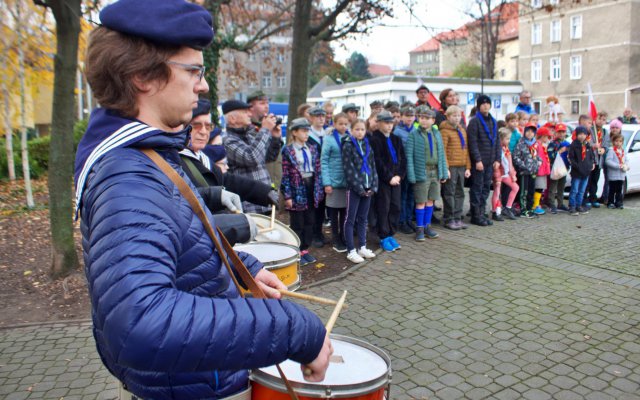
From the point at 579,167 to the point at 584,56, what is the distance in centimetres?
4189

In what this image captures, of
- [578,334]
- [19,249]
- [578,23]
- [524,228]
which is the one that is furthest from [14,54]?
[578,23]

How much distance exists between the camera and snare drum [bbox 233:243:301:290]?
138 inches

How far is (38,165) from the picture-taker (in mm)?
16562

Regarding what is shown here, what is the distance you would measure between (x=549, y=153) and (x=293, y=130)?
20.8ft

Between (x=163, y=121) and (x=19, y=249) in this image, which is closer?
(x=163, y=121)

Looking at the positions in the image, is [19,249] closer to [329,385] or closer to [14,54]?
[14,54]

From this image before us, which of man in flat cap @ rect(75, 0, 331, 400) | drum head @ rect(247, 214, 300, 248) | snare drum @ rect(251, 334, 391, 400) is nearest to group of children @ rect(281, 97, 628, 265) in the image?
drum head @ rect(247, 214, 300, 248)

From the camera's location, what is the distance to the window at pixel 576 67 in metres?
47.5

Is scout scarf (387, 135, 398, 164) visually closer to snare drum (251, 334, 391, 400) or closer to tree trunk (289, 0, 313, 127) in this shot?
tree trunk (289, 0, 313, 127)

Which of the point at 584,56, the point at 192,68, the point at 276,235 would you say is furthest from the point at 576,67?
the point at 192,68

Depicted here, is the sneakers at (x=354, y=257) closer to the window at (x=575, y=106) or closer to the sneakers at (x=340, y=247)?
the sneakers at (x=340, y=247)

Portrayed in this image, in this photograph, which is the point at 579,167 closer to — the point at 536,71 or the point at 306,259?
the point at 306,259

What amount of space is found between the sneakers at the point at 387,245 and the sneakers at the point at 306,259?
1.20 meters

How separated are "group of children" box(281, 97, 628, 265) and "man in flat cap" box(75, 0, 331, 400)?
607 centimetres
